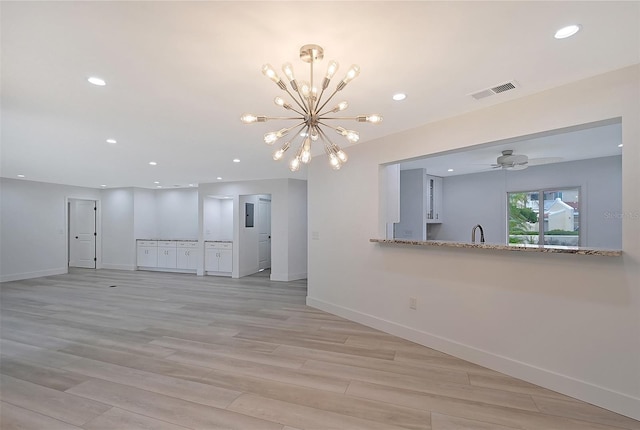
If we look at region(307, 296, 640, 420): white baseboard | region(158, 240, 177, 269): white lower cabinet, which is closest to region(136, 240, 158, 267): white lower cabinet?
region(158, 240, 177, 269): white lower cabinet

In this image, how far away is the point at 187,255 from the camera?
8.57 m

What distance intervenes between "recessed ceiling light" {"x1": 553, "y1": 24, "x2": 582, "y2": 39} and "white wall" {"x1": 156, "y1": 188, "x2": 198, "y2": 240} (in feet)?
30.6

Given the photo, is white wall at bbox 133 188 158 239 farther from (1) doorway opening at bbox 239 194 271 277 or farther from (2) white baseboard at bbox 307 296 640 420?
(2) white baseboard at bbox 307 296 640 420

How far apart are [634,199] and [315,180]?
12.2ft

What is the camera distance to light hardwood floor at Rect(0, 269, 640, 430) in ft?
6.97

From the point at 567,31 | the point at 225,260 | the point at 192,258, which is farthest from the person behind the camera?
the point at 192,258

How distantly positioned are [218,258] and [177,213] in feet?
8.63

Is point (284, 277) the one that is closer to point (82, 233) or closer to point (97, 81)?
point (97, 81)

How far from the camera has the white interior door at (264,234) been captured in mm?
9118

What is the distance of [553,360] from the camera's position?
251cm

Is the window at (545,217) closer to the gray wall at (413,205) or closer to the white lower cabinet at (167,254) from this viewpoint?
the gray wall at (413,205)

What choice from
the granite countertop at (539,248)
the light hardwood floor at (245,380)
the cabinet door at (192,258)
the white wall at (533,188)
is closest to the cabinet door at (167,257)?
the cabinet door at (192,258)

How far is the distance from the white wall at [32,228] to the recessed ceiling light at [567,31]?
34.1 feet

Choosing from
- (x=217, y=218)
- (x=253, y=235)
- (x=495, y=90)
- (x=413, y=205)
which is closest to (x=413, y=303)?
(x=495, y=90)
